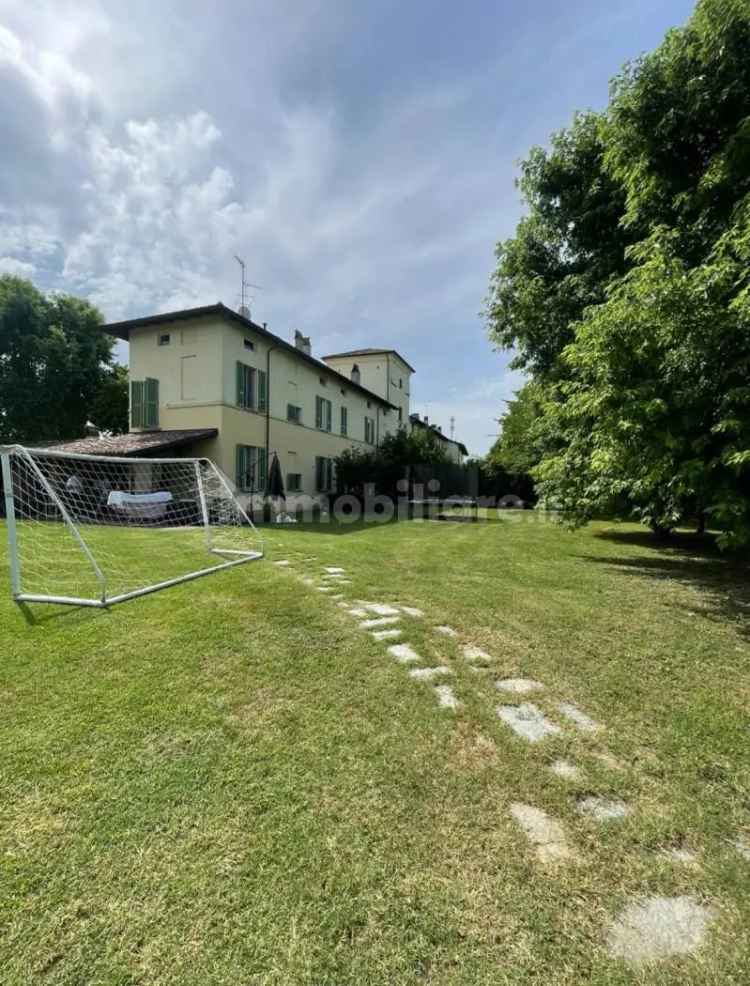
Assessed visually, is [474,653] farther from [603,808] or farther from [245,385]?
[245,385]

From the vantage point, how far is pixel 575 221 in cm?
836

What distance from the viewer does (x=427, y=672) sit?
9.16 feet

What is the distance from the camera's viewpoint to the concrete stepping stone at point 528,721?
2.15 metres

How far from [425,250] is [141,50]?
6.68 meters

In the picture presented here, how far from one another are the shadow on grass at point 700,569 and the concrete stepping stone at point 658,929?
3300 millimetres

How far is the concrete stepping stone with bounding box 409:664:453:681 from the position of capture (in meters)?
2.72

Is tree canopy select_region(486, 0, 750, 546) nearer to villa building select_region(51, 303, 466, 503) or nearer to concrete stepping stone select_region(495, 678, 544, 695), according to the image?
concrete stepping stone select_region(495, 678, 544, 695)

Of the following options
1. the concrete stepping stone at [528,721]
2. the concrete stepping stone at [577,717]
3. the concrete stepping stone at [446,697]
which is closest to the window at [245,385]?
the concrete stepping stone at [446,697]

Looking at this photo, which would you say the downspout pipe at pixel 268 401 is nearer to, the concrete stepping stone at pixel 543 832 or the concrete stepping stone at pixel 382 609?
the concrete stepping stone at pixel 382 609

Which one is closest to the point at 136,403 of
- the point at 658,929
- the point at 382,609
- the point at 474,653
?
the point at 382,609

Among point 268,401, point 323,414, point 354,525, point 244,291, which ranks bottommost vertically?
point 354,525

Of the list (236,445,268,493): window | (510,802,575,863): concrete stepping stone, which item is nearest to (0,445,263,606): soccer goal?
(236,445,268,493): window

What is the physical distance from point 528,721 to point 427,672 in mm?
712

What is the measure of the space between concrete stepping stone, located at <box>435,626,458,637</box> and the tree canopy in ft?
9.44
